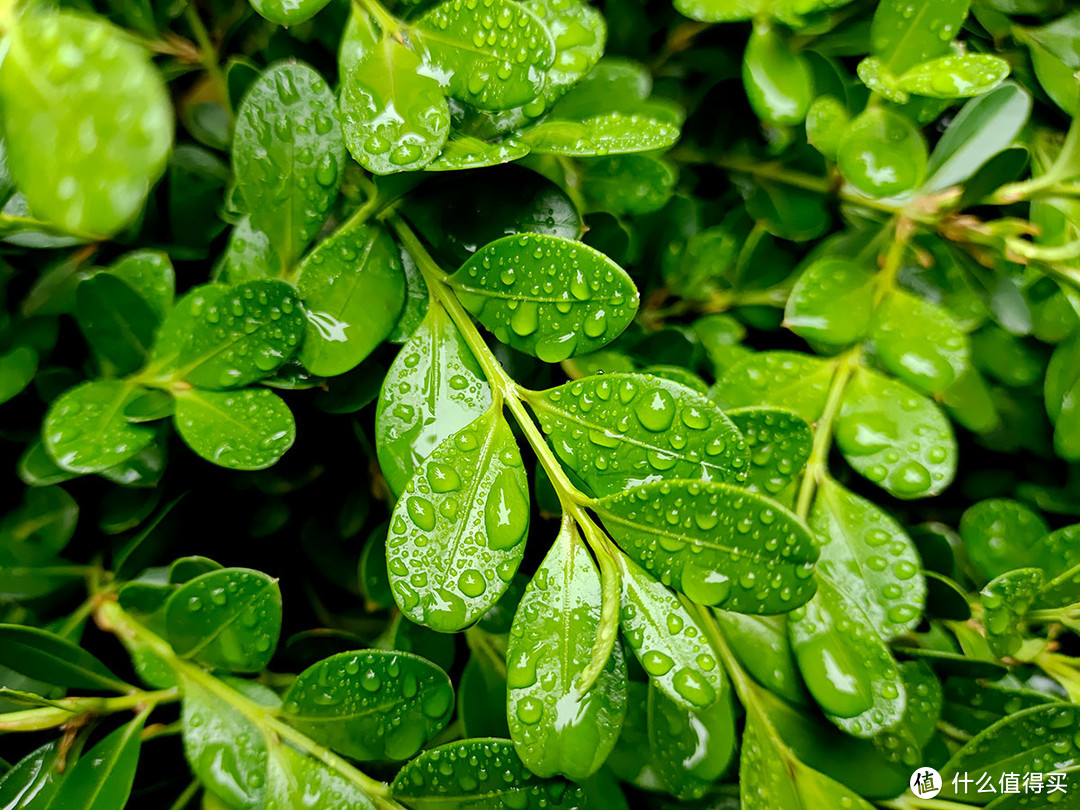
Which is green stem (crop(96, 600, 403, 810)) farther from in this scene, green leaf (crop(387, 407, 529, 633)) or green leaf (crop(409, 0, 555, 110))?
green leaf (crop(409, 0, 555, 110))

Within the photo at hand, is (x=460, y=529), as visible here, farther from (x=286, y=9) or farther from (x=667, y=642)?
(x=286, y=9)

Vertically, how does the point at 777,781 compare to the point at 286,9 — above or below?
below

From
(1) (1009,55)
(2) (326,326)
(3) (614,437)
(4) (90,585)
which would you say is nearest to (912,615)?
(3) (614,437)

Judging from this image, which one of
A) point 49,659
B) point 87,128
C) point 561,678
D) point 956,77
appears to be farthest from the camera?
point 956,77

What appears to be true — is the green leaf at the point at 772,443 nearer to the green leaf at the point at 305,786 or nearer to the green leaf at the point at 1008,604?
the green leaf at the point at 1008,604

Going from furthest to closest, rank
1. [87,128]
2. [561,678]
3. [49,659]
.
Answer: [49,659]
[561,678]
[87,128]

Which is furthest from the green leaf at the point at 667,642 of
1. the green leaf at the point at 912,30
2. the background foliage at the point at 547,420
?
the green leaf at the point at 912,30

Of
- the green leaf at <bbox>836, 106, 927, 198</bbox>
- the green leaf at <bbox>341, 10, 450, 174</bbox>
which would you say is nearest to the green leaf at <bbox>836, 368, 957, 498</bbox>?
the green leaf at <bbox>836, 106, 927, 198</bbox>

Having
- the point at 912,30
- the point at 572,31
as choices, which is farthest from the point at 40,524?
the point at 912,30
